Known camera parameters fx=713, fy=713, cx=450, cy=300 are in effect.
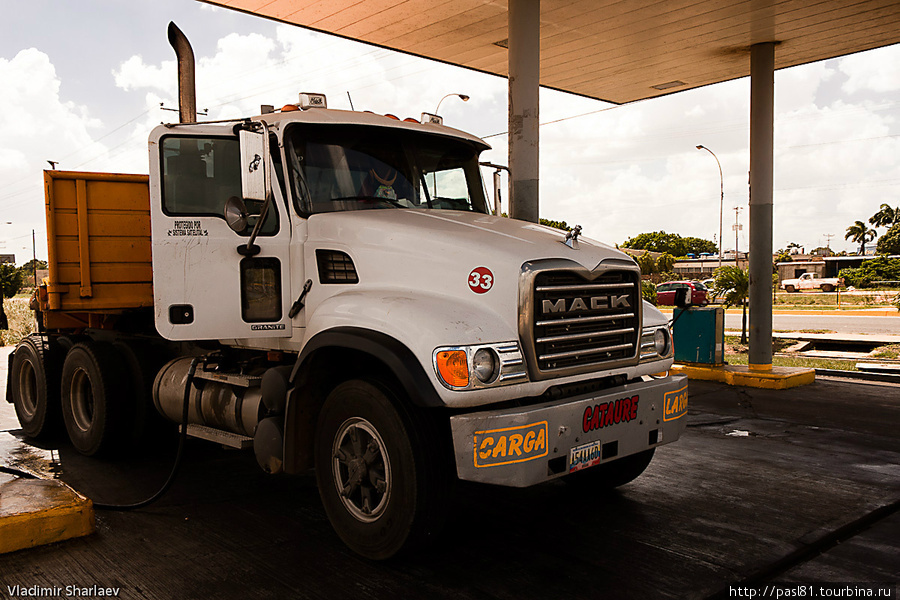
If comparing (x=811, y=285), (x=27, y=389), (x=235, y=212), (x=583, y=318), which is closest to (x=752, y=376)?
(x=583, y=318)

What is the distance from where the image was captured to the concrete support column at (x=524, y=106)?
8.98 meters

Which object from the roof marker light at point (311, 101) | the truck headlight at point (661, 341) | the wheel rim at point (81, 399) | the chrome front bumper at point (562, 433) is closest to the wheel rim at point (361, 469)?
the chrome front bumper at point (562, 433)

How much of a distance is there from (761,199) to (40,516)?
10.4m

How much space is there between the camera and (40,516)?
4.49 m

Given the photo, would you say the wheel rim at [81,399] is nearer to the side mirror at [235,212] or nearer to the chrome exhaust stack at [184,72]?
the chrome exhaust stack at [184,72]

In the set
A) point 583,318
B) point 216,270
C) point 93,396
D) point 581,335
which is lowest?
point 93,396

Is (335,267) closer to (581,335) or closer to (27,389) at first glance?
(581,335)

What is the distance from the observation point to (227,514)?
521cm

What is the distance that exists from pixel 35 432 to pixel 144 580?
15.6 feet

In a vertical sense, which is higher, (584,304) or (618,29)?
(618,29)

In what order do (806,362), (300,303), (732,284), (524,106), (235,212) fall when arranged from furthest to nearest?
(732,284)
(806,362)
(524,106)
(300,303)
(235,212)

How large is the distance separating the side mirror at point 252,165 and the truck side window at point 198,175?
635 mm

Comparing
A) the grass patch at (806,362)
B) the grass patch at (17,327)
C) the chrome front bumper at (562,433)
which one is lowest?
the grass patch at (806,362)

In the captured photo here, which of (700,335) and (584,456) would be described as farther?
(700,335)
